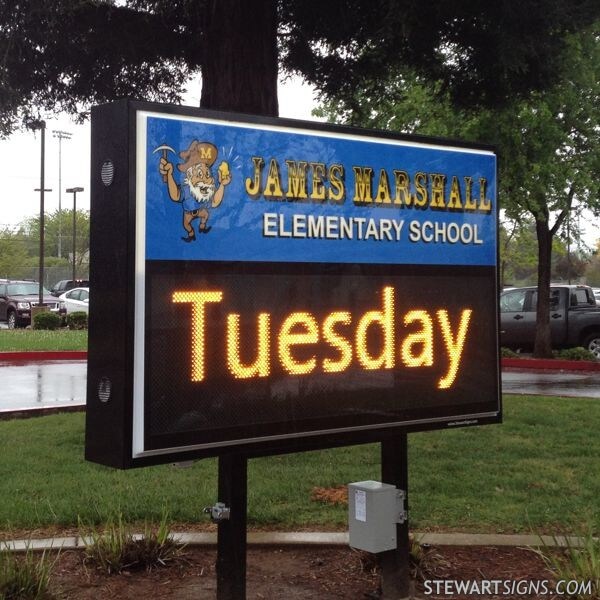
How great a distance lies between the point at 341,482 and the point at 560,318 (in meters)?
14.5

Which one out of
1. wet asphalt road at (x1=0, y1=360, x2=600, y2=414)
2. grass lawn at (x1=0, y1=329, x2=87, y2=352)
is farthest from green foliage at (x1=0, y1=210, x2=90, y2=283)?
wet asphalt road at (x1=0, y1=360, x2=600, y2=414)

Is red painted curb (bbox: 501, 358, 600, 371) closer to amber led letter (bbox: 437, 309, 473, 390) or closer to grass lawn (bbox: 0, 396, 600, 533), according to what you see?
grass lawn (bbox: 0, 396, 600, 533)

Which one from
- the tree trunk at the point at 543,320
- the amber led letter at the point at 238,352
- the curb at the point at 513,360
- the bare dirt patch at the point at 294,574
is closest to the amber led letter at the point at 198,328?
the amber led letter at the point at 238,352

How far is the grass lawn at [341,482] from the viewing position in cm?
605

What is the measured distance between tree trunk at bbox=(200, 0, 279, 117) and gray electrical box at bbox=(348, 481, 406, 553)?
4091 mm

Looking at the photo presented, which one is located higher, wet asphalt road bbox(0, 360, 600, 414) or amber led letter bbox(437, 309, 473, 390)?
amber led letter bbox(437, 309, 473, 390)

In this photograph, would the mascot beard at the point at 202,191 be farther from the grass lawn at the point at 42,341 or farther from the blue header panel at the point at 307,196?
the grass lawn at the point at 42,341

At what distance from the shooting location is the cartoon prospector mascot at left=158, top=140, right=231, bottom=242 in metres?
3.38

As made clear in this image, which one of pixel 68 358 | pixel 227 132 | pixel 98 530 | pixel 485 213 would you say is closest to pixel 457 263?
pixel 485 213

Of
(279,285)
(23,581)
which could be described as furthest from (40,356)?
(279,285)

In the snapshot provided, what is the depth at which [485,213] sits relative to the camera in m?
4.48

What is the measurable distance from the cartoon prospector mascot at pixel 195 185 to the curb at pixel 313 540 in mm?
2541

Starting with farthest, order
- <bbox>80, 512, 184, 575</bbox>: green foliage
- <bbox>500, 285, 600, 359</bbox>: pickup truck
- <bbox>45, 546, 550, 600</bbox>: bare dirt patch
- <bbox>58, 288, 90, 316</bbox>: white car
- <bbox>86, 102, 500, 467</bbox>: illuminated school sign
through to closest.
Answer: <bbox>58, 288, 90, 316</bbox>: white car, <bbox>500, 285, 600, 359</bbox>: pickup truck, <bbox>80, 512, 184, 575</bbox>: green foliage, <bbox>45, 546, 550, 600</bbox>: bare dirt patch, <bbox>86, 102, 500, 467</bbox>: illuminated school sign

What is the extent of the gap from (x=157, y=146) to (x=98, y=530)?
10.7 ft
